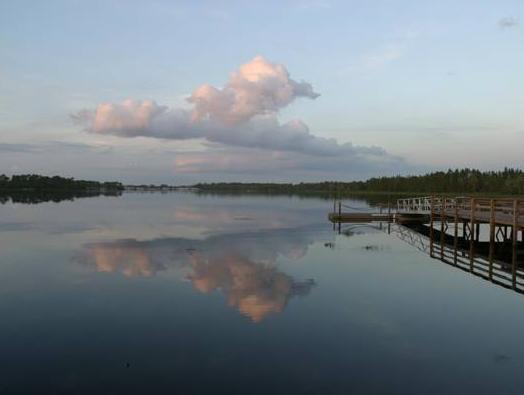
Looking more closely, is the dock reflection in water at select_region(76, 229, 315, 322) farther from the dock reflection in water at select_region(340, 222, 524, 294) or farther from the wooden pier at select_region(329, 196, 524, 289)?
the wooden pier at select_region(329, 196, 524, 289)

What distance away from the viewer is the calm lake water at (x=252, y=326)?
34.0 feet

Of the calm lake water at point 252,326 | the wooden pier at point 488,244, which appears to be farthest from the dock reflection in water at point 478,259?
the calm lake water at point 252,326

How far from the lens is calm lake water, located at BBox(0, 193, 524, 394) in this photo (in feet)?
34.0

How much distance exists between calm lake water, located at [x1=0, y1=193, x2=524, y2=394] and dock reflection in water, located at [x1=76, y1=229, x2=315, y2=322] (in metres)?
0.14

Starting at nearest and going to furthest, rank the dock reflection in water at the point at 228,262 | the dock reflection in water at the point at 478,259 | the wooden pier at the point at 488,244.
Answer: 1. the dock reflection in water at the point at 228,262
2. the dock reflection in water at the point at 478,259
3. the wooden pier at the point at 488,244

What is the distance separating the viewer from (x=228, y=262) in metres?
25.4

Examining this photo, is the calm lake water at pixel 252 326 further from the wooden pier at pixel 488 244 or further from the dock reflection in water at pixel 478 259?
the wooden pier at pixel 488 244

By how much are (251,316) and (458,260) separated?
51.3 ft

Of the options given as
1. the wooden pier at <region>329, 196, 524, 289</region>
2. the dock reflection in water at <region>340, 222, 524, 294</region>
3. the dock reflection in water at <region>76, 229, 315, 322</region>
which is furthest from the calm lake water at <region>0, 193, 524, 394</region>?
the wooden pier at <region>329, 196, 524, 289</region>

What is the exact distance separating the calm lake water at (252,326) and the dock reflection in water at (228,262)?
14cm

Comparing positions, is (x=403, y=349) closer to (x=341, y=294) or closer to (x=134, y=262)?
(x=341, y=294)

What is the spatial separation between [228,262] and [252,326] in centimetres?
1144

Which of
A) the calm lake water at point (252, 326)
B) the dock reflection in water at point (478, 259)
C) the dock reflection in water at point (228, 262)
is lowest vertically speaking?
the calm lake water at point (252, 326)

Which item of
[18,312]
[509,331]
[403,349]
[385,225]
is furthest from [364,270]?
[385,225]
